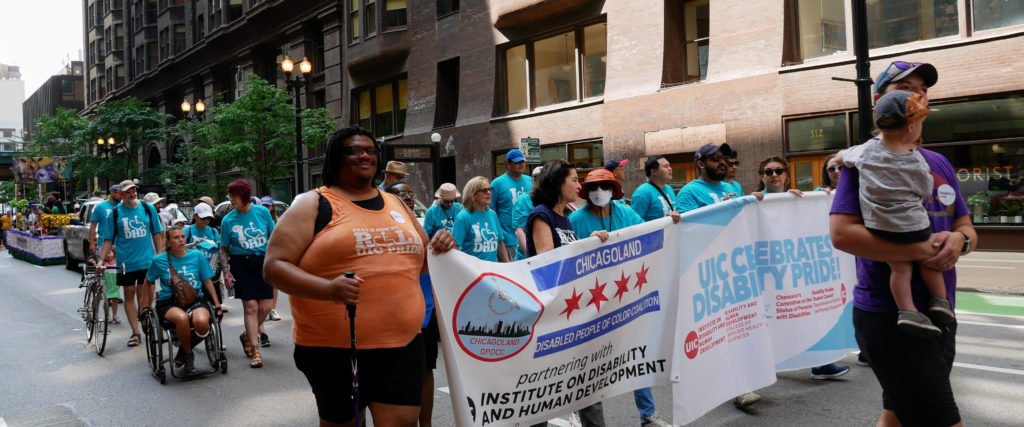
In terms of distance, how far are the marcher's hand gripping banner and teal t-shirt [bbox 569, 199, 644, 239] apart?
0.35m

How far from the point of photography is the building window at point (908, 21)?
14906mm

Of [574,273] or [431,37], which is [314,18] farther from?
[574,273]

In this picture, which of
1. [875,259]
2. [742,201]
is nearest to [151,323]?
[742,201]

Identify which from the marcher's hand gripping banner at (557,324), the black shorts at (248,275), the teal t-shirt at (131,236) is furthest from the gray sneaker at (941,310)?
the teal t-shirt at (131,236)

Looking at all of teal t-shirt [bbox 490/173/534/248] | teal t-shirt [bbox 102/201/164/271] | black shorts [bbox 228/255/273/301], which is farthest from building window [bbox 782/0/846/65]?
teal t-shirt [bbox 102/201/164/271]

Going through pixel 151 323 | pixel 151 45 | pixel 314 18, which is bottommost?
pixel 151 323

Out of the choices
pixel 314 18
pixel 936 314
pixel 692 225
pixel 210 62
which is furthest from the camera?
pixel 210 62

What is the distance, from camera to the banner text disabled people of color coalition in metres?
4.95

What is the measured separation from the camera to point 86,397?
268 inches

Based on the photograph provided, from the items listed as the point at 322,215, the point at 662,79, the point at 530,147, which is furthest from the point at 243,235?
the point at 662,79

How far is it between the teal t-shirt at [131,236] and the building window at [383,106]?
63.3ft

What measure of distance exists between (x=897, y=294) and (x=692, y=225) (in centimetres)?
198

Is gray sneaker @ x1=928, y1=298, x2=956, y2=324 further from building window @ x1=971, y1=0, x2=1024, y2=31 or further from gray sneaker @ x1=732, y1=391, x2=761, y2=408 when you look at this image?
building window @ x1=971, y1=0, x2=1024, y2=31

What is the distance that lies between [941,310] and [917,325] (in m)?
0.15
